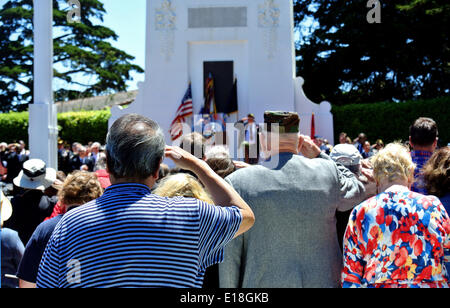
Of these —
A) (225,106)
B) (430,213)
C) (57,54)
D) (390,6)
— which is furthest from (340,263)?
(57,54)

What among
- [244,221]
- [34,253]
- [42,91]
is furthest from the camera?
[42,91]

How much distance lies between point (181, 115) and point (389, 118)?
845cm

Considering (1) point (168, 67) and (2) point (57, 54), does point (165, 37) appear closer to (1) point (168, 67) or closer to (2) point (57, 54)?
(1) point (168, 67)

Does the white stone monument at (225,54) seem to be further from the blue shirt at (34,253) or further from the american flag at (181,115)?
the blue shirt at (34,253)

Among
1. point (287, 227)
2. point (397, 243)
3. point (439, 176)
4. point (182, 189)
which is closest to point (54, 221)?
point (182, 189)

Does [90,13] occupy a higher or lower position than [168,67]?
higher

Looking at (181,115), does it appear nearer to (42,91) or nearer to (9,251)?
(42,91)

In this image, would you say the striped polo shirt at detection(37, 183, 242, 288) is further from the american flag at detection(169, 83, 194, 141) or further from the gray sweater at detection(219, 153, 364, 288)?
the american flag at detection(169, 83, 194, 141)

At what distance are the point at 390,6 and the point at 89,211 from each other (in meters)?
23.4

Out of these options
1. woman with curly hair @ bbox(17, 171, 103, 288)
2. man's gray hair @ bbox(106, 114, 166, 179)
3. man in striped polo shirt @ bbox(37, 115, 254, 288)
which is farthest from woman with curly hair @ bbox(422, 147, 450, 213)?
woman with curly hair @ bbox(17, 171, 103, 288)

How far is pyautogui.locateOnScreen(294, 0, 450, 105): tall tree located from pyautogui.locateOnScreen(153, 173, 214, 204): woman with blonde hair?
20767 millimetres

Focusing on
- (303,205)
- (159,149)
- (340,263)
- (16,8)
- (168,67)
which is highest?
(16,8)

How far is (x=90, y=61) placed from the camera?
89.5ft

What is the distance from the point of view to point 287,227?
2969mm
